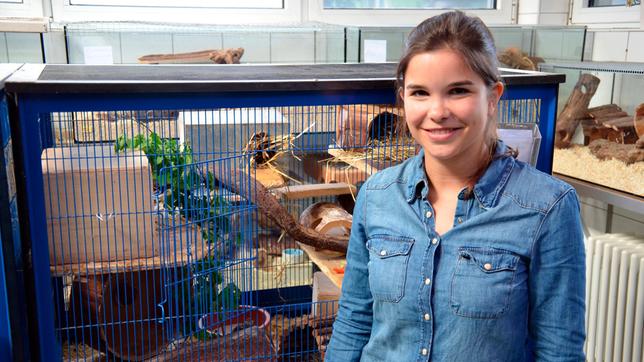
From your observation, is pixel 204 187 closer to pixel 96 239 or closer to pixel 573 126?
pixel 96 239

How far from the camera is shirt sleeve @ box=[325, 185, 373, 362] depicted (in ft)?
4.02

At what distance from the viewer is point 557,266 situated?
3.37 ft

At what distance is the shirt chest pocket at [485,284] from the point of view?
41.4 inches

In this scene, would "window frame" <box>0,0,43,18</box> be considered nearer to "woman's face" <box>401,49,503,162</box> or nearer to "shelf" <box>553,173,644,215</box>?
"shelf" <box>553,173,644,215</box>

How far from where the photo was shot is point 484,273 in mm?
1057

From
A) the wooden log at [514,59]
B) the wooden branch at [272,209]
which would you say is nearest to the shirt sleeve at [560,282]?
the wooden branch at [272,209]

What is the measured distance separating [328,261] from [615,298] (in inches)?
45.9

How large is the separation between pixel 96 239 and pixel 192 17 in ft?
7.36

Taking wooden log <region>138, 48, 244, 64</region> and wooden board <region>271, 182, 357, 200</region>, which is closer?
wooden board <region>271, 182, 357, 200</region>

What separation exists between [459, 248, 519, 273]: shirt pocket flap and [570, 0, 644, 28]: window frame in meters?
2.51

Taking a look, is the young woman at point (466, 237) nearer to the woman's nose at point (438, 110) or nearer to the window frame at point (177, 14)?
the woman's nose at point (438, 110)

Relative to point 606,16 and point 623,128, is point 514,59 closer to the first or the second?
point 606,16

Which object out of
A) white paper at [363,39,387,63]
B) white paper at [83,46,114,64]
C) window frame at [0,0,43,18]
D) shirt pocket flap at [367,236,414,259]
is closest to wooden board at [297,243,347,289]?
shirt pocket flap at [367,236,414,259]

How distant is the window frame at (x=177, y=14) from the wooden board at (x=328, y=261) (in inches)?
77.7
